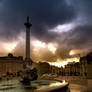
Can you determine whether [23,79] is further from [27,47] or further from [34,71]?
[27,47]

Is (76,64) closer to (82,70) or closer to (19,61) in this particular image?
(82,70)

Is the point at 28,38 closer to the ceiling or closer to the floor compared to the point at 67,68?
closer to the ceiling

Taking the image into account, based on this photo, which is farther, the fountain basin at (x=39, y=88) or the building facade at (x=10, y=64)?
the building facade at (x=10, y=64)

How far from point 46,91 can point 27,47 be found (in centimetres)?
2133

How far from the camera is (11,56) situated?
29688 mm

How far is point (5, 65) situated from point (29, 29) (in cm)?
1072

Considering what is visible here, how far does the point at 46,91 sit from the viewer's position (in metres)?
3.27

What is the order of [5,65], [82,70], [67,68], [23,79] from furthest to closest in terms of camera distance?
[5,65] < [67,68] < [82,70] < [23,79]

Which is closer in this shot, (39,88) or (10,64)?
(39,88)

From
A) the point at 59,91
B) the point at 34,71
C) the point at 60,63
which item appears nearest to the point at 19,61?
the point at 60,63

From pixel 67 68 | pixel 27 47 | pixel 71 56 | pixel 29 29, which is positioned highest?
pixel 29 29

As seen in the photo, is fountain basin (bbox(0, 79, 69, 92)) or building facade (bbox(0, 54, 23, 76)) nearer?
fountain basin (bbox(0, 79, 69, 92))

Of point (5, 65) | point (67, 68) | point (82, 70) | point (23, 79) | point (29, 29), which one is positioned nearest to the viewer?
point (23, 79)

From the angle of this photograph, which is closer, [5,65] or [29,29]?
[29,29]
